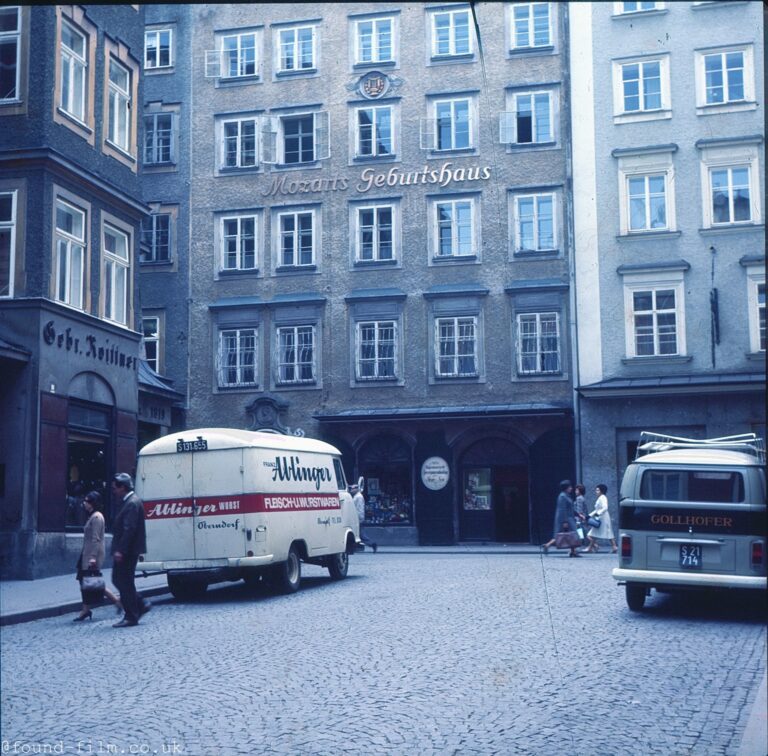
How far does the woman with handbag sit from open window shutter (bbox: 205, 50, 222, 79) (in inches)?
49.8

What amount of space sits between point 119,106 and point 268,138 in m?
1.10

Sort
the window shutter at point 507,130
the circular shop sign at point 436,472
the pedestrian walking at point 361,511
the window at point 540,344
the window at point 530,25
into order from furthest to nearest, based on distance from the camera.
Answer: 1. the circular shop sign at point 436,472
2. the pedestrian walking at point 361,511
3. the window at point 540,344
4. the window shutter at point 507,130
5. the window at point 530,25

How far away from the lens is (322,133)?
3229 mm

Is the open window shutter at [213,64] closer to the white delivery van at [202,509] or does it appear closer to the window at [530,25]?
the window at [530,25]

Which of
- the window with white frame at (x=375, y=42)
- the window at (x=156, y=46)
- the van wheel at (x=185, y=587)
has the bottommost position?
the van wheel at (x=185, y=587)

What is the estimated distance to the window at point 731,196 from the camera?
10.1ft

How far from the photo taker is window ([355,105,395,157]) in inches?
127

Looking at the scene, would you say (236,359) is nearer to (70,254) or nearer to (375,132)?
(375,132)

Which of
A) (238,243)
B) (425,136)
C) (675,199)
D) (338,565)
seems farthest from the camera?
(338,565)

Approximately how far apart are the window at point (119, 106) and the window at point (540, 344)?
6241 millimetres

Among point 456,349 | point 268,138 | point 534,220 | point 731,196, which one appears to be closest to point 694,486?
point 731,196

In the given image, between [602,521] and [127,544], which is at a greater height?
[127,544]

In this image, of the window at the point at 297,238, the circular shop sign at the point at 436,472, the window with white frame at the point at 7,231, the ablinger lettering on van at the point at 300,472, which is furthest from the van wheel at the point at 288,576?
the circular shop sign at the point at 436,472

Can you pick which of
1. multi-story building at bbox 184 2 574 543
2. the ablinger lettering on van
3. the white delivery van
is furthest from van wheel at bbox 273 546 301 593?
multi-story building at bbox 184 2 574 543
